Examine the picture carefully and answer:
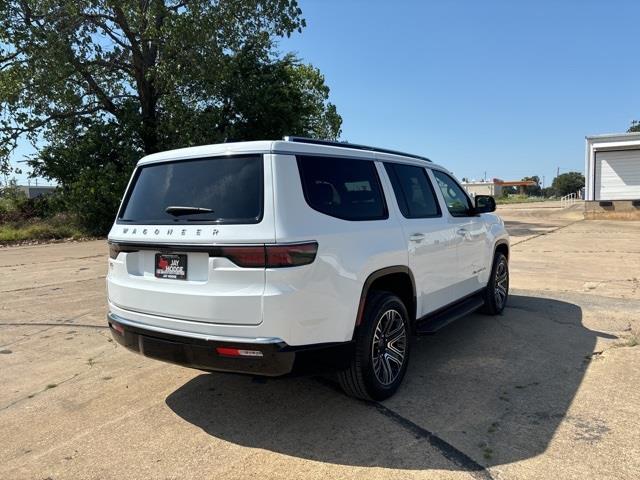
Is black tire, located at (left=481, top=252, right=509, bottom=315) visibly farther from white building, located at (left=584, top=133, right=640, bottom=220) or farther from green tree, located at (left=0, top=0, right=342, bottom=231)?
white building, located at (left=584, top=133, right=640, bottom=220)

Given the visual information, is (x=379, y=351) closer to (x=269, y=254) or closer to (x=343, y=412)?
(x=343, y=412)

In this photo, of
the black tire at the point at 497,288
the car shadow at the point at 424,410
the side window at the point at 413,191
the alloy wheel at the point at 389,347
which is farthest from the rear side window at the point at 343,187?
the black tire at the point at 497,288

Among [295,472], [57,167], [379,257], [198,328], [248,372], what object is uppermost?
[57,167]

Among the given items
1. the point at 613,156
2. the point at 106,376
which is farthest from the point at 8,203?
the point at 613,156

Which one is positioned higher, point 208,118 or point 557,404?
point 208,118

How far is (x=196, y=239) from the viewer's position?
331cm

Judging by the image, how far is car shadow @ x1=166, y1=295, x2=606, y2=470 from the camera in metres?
3.24

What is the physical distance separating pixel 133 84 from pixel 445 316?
21008mm

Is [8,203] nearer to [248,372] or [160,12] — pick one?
[160,12]

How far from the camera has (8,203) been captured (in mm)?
24000

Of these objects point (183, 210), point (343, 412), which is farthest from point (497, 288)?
point (183, 210)

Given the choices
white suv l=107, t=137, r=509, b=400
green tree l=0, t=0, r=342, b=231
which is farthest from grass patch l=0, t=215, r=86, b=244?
white suv l=107, t=137, r=509, b=400

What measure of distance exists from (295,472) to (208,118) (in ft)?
59.6

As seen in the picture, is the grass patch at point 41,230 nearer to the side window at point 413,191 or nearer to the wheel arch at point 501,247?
the wheel arch at point 501,247
